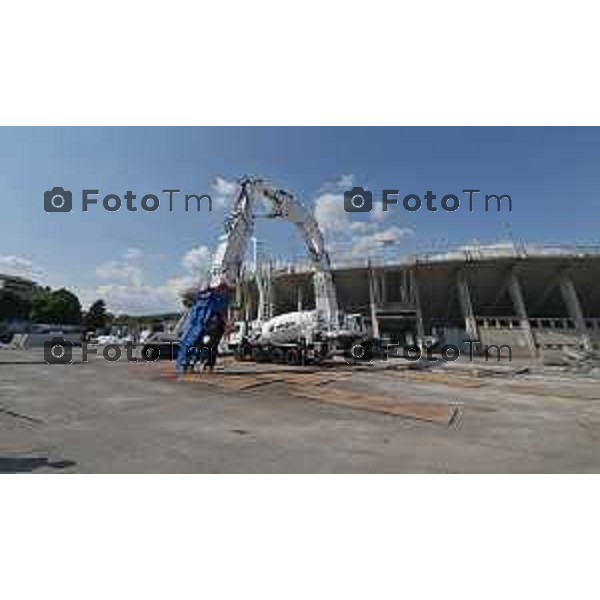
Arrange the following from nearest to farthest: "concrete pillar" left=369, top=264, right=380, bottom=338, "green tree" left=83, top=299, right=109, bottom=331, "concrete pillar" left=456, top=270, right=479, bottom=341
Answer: "concrete pillar" left=456, top=270, right=479, bottom=341 < "concrete pillar" left=369, top=264, right=380, bottom=338 < "green tree" left=83, top=299, right=109, bottom=331

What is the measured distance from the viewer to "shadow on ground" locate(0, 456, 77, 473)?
646 centimetres

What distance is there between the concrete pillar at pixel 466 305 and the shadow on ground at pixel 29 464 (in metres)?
39.7

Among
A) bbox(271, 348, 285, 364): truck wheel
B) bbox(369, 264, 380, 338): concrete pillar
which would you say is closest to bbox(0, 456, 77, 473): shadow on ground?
bbox(271, 348, 285, 364): truck wheel

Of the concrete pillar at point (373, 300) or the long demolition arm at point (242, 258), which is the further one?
the concrete pillar at point (373, 300)

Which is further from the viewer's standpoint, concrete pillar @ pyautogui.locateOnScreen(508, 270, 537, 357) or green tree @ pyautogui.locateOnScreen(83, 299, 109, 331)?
green tree @ pyautogui.locateOnScreen(83, 299, 109, 331)

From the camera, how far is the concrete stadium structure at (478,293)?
40.5m

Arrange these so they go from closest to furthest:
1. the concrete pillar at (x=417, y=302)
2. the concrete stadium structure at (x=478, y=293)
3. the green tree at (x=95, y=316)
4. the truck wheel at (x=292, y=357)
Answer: the truck wheel at (x=292, y=357), the concrete stadium structure at (x=478, y=293), the concrete pillar at (x=417, y=302), the green tree at (x=95, y=316)

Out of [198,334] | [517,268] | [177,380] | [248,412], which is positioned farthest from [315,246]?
[517,268]

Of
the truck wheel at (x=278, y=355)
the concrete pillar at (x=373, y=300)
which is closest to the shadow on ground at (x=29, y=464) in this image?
the truck wheel at (x=278, y=355)

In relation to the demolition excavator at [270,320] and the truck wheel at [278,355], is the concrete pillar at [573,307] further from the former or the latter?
the truck wheel at [278,355]

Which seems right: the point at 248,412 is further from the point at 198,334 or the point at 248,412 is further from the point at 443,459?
the point at 198,334

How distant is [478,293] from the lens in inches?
1818

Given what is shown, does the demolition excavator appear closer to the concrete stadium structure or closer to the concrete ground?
the concrete ground

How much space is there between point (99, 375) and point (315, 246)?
1406cm
